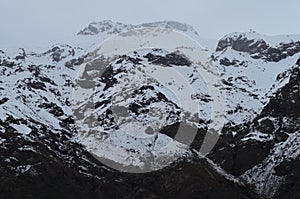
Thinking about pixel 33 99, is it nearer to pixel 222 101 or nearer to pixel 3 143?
pixel 3 143

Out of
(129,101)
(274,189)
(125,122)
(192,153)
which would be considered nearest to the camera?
(274,189)

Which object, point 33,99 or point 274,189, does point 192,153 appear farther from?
point 33,99

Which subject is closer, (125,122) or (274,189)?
(274,189)

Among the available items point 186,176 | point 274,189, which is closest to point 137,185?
point 186,176

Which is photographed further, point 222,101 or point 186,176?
point 222,101

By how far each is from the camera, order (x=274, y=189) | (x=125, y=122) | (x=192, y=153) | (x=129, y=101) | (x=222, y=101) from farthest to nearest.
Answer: (x=222, y=101) → (x=129, y=101) → (x=125, y=122) → (x=192, y=153) → (x=274, y=189)

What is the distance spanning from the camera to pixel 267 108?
169 metres

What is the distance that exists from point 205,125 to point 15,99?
62522mm

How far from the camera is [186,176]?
138 metres

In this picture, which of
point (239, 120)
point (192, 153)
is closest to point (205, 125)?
point (239, 120)

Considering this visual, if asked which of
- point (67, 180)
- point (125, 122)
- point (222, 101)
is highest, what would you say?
point (222, 101)

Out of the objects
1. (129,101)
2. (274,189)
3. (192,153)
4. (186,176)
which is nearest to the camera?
(274,189)

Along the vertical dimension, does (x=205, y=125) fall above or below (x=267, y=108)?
below

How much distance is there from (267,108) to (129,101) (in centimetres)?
4585
